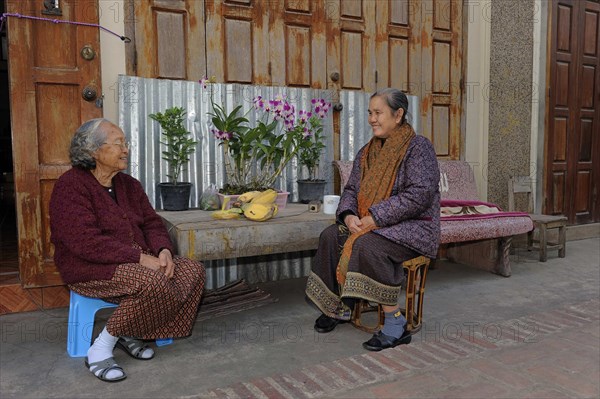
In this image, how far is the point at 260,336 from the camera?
2988mm

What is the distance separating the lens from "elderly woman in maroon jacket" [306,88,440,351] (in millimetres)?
2742

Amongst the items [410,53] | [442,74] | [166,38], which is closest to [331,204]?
[166,38]

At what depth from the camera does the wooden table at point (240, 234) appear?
2783mm

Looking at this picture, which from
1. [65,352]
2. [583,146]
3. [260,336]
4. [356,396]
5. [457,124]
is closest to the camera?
[356,396]

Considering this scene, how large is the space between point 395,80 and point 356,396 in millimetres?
3289

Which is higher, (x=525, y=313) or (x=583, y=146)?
(x=583, y=146)

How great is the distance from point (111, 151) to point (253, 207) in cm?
84

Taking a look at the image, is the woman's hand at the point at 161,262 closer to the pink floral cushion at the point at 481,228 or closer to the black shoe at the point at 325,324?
the black shoe at the point at 325,324

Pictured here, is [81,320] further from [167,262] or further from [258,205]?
[258,205]

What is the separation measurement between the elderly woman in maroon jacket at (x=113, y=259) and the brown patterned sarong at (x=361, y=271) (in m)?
0.70

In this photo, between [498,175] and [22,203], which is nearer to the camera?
[22,203]

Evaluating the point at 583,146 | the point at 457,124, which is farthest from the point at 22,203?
the point at 583,146

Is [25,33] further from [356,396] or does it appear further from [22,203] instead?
[356,396]

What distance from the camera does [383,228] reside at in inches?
110
